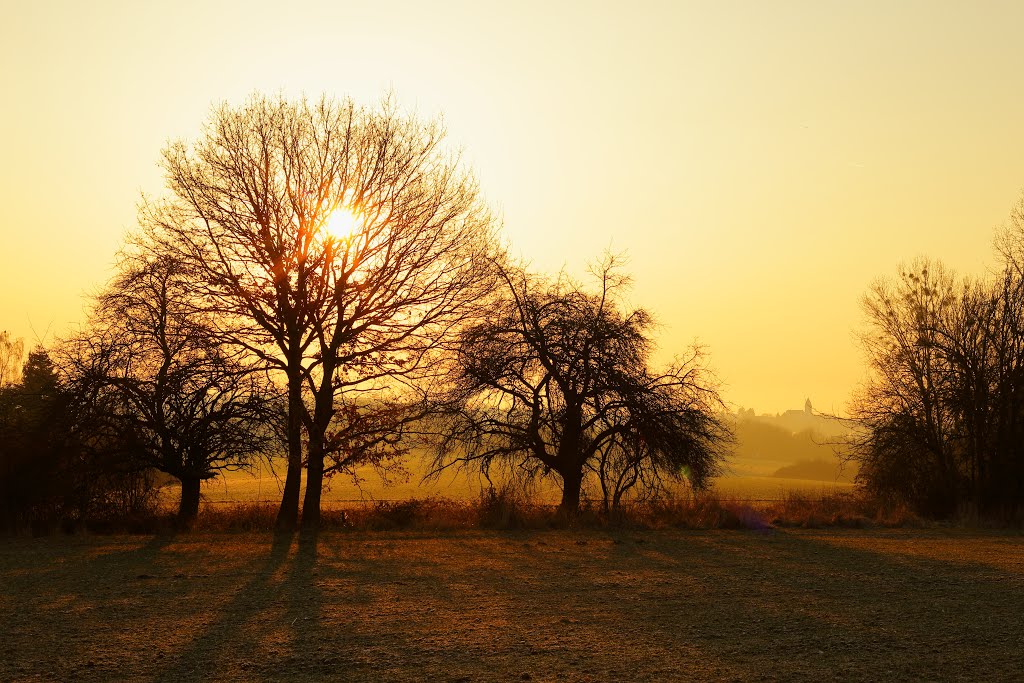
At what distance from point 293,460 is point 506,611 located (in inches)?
456

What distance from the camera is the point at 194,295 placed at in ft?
69.3

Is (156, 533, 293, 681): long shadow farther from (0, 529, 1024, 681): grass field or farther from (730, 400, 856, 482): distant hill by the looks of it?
Result: (730, 400, 856, 482): distant hill

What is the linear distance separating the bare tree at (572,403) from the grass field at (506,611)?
5050mm

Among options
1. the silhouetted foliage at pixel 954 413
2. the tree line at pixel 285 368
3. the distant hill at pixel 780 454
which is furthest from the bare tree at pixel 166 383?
the distant hill at pixel 780 454

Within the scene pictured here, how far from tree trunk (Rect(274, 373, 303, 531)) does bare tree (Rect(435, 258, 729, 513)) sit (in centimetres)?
398

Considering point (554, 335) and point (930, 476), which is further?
point (930, 476)

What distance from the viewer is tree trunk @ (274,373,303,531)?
21.1 metres

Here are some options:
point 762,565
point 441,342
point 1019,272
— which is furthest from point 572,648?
point 1019,272

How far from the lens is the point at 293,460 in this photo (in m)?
21.4

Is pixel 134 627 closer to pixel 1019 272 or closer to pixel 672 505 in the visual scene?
pixel 672 505

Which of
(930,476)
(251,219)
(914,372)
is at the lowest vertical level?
(930,476)

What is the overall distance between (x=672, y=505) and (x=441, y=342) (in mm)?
7882

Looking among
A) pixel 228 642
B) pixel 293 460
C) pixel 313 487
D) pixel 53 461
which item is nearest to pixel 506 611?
pixel 228 642

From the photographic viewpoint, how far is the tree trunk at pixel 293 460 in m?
21.1
